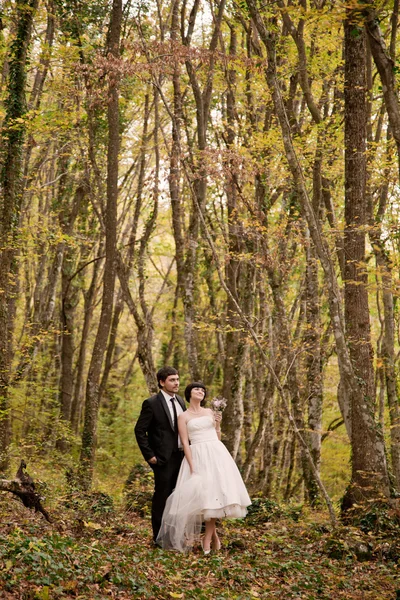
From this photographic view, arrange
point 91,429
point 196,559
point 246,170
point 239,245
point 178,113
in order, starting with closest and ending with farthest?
point 196,559
point 91,429
point 246,170
point 178,113
point 239,245

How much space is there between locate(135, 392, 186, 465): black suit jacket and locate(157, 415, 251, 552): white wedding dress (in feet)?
0.94

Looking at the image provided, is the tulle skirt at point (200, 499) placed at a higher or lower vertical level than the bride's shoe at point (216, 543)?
higher

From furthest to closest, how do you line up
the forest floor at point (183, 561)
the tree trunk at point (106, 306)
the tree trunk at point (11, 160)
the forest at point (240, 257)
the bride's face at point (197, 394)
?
the tree trunk at point (106, 306) → the tree trunk at point (11, 160) → the bride's face at point (197, 394) → the forest at point (240, 257) → the forest floor at point (183, 561)

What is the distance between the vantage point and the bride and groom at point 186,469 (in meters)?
7.24

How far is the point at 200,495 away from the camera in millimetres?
7219

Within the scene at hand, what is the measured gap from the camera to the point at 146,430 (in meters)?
7.77

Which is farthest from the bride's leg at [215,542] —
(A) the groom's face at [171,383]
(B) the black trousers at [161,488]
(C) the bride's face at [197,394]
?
(A) the groom's face at [171,383]

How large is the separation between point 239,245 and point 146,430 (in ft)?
28.0

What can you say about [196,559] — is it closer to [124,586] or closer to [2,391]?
[124,586]

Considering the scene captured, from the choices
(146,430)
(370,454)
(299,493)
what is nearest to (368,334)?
(370,454)

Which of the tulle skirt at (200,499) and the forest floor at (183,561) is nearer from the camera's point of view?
the forest floor at (183,561)

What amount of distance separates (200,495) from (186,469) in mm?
404

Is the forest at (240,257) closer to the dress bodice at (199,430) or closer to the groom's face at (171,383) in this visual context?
the dress bodice at (199,430)

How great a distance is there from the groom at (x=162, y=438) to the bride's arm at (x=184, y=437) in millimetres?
234
